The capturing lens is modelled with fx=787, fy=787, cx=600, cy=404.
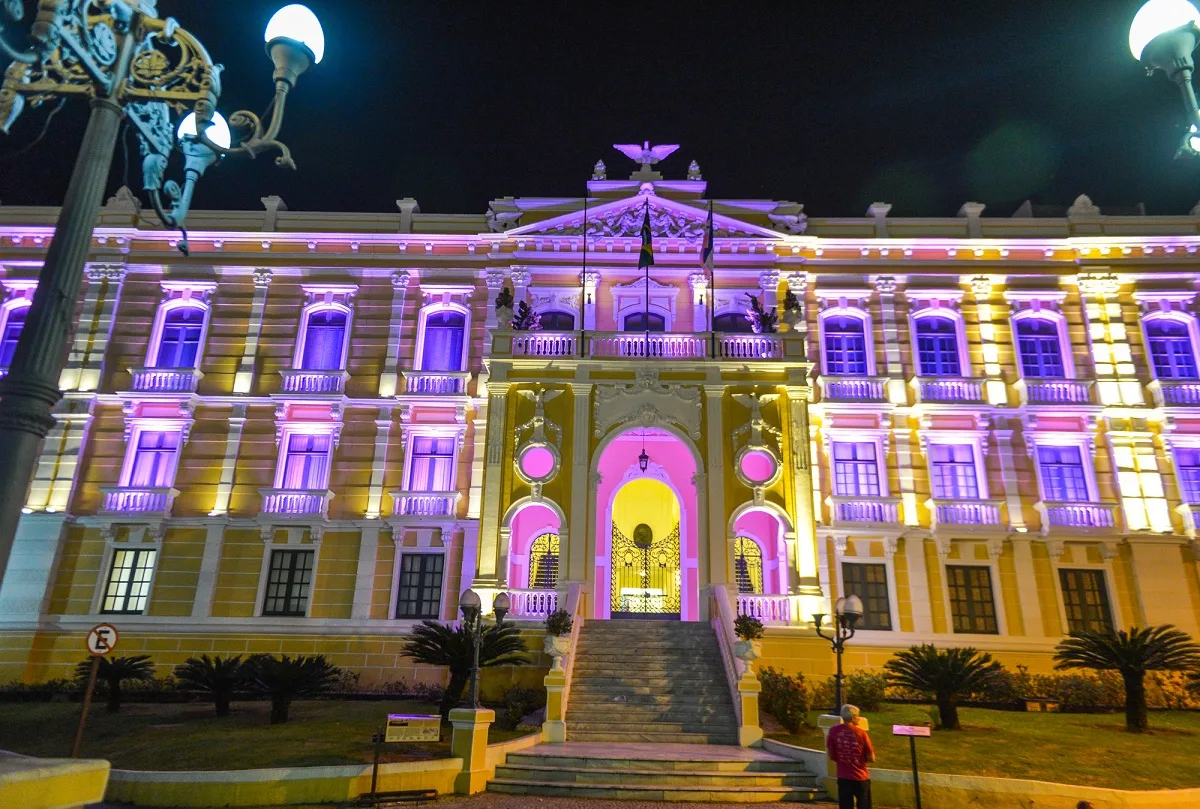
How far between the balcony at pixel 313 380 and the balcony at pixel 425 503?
4.38 metres

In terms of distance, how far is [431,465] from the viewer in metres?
25.6

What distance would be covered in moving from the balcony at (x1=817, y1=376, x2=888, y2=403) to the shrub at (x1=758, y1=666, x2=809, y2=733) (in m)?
9.99

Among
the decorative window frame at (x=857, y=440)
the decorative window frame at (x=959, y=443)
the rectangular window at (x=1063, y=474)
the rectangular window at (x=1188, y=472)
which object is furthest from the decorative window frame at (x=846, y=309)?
the rectangular window at (x=1188, y=472)

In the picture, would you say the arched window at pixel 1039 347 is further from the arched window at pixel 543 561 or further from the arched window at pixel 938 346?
the arched window at pixel 543 561

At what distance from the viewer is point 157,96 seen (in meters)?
7.77

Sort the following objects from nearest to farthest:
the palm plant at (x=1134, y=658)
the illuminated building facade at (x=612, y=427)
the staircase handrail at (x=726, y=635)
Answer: the palm plant at (x=1134, y=658), the staircase handrail at (x=726, y=635), the illuminated building facade at (x=612, y=427)

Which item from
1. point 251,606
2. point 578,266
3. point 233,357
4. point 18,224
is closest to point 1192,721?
point 578,266

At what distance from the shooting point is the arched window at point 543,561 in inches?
1017

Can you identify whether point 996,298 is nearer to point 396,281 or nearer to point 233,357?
point 396,281

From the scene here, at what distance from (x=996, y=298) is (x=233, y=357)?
26.3 meters

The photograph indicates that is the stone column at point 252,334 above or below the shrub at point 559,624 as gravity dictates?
above

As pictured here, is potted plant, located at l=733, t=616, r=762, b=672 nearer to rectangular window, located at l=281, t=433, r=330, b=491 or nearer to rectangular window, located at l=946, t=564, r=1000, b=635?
rectangular window, located at l=946, t=564, r=1000, b=635

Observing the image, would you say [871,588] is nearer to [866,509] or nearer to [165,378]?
[866,509]

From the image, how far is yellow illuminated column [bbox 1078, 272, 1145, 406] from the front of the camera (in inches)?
1012
